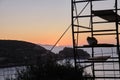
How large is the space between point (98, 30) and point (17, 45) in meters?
56.0

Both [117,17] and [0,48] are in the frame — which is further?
[0,48]

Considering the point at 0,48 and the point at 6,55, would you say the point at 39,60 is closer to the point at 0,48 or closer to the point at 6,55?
the point at 0,48

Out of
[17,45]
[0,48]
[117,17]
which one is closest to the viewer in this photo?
[117,17]

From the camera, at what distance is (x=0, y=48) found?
83.2 meters

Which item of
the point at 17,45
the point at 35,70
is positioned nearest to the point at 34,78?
the point at 35,70

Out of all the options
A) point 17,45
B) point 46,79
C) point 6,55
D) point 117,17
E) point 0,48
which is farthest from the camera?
point 6,55

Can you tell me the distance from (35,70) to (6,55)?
80.8 m

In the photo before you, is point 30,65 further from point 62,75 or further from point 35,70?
point 62,75

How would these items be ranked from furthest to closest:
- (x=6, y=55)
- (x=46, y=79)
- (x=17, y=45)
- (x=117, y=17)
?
(x=6, y=55) < (x=17, y=45) < (x=117, y=17) < (x=46, y=79)

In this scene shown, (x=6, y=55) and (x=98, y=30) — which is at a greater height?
(x=98, y=30)

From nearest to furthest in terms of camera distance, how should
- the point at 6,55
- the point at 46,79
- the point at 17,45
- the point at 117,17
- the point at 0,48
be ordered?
the point at 46,79 → the point at 117,17 → the point at 17,45 → the point at 0,48 → the point at 6,55

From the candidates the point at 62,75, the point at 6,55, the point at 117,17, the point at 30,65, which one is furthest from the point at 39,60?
the point at 6,55

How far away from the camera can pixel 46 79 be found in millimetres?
8422

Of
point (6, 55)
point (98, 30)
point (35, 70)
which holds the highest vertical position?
point (98, 30)
